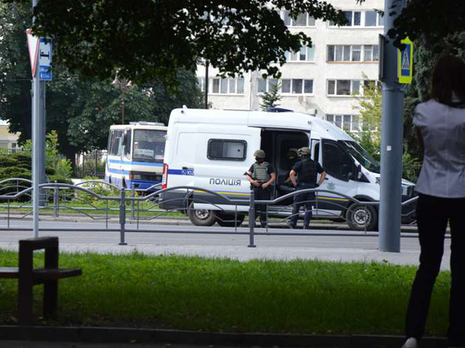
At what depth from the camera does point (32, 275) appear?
23.9ft

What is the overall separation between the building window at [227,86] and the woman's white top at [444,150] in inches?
2677

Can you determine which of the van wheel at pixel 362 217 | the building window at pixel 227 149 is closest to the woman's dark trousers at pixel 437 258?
the van wheel at pixel 362 217

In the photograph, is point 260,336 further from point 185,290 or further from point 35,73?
point 35,73

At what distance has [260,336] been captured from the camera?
684cm

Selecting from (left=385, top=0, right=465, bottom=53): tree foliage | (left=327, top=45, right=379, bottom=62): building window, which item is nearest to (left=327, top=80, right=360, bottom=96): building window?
(left=327, top=45, right=379, bottom=62): building window

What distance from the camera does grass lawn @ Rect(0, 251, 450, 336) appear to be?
7.32 m

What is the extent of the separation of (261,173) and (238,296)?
40.5ft

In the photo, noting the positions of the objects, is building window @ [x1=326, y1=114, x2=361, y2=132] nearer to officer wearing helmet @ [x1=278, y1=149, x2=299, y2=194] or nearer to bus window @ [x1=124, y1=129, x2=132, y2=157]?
bus window @ [x1=124, y1=129, x2=132, y2=157]

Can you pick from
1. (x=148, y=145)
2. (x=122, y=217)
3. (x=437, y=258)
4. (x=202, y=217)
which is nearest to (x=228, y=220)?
(x=202, y=217)

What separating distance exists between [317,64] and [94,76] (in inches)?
2472

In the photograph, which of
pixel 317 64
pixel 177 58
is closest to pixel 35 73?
pixel 177 58

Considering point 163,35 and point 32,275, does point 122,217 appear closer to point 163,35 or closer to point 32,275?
point 163,35

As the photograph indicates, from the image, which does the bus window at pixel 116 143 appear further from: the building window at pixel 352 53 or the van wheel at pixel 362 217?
the building window at pixel 352 53

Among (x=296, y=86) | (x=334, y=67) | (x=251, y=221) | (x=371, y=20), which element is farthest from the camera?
(x=296, y=86)
